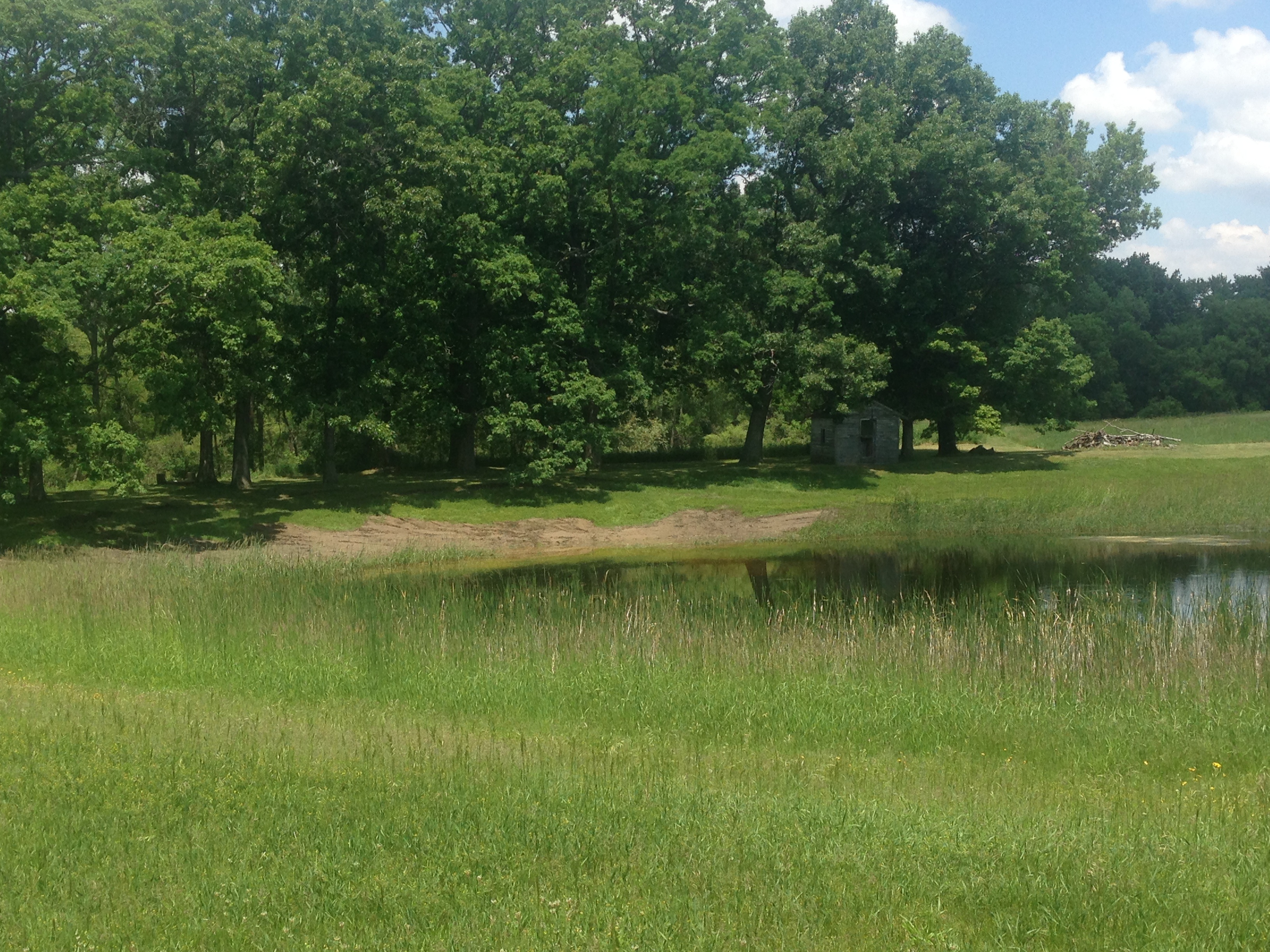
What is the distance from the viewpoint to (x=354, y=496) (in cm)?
3669

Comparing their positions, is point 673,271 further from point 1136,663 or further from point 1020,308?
point 1136,663

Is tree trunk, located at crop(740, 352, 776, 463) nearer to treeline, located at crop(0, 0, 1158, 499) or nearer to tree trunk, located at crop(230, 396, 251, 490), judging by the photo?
treeline, located at crop(0, 0, 1158, 499)

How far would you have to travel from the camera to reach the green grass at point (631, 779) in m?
6.15

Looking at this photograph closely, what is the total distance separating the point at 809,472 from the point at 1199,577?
21.1 metres

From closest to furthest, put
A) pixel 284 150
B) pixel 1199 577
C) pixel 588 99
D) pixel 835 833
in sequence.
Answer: pixel 835 833, pixel 1199 577, pixel 284 150, pixel 588 99

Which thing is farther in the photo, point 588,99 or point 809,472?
point 809,472

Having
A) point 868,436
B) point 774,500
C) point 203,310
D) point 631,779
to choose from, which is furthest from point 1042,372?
point 631,779

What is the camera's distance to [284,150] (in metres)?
34.3

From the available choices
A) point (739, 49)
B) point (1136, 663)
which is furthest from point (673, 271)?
point (1136, 663)

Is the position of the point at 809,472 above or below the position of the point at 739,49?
below

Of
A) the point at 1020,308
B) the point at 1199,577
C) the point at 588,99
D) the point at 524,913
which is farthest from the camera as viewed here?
the point at 1020,308

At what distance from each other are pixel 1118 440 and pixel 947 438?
11.4 metres

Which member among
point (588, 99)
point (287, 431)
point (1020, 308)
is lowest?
point (287, 431)

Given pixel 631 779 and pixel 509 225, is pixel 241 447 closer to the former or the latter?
pixel 509 225
